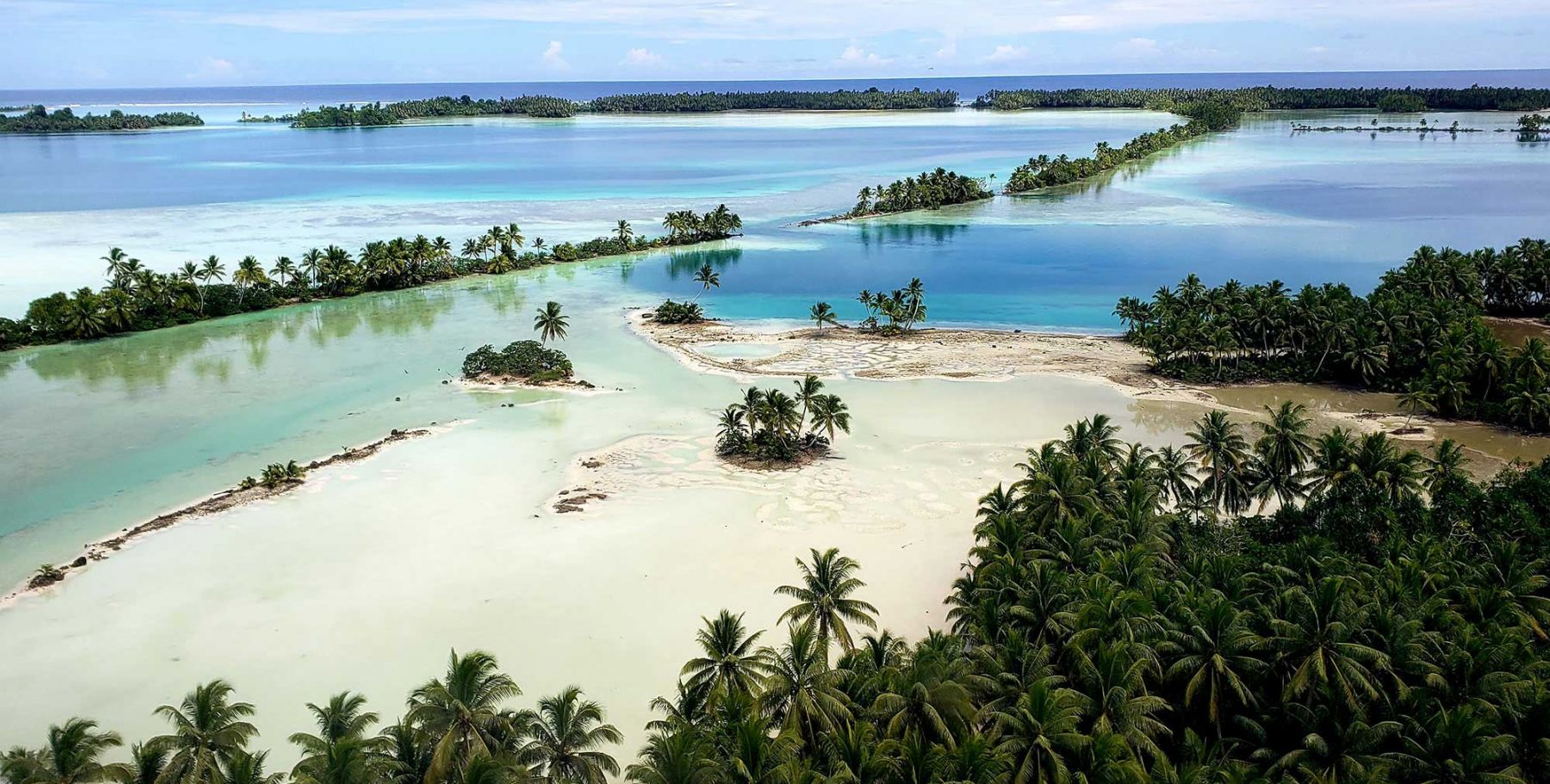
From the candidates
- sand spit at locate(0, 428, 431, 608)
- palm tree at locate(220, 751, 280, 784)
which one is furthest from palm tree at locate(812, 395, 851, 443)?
palm tree at locate(220, 751, 280, 784)

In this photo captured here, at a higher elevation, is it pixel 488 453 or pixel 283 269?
pixel 283 269

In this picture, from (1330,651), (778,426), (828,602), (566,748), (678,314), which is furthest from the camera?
(678,314)

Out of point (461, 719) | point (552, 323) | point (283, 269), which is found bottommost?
point (461, 719)

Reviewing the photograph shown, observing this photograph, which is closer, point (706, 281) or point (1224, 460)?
point (1224, 460)

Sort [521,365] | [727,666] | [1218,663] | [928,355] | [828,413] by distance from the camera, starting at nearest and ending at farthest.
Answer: [1218,663] < [727,666] < [828,413] < [521,365] < [928,355]

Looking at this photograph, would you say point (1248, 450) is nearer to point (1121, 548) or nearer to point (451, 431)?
point (1121, 548)

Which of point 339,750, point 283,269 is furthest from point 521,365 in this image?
point 339,750

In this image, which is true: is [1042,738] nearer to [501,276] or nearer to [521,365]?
[521,365]
